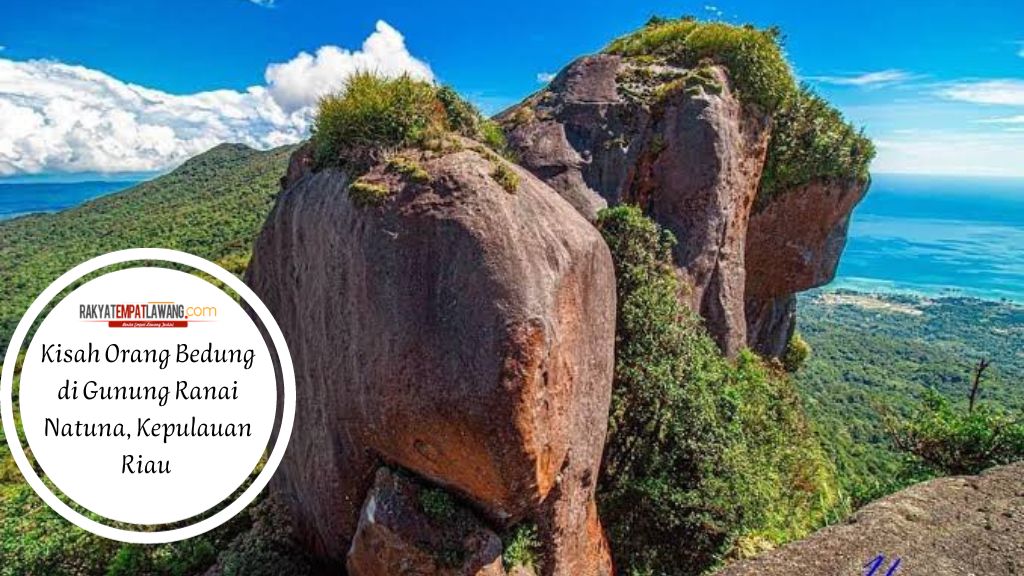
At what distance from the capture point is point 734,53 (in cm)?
1884

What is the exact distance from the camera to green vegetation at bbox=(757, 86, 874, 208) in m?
21.3

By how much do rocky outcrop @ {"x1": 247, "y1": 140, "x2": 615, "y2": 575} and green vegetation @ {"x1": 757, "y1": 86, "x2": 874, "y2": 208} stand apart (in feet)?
44.1

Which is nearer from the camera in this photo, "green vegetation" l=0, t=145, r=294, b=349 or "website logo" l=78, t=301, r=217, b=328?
"website logo" l=78, t=301, r=217, b=328

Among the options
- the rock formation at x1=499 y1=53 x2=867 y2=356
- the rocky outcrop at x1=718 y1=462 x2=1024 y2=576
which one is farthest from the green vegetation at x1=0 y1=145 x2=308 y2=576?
the rock formation at x1=499 y1=53 x2=867 y2=356

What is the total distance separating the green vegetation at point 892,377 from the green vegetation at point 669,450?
338 centimetres

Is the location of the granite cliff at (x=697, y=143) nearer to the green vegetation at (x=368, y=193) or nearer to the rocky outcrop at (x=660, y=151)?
the rocky outcrop at (x=660, y=151)

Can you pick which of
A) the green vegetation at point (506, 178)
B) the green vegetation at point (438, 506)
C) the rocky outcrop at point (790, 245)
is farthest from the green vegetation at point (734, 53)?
the green vegetation at point (438, 506)

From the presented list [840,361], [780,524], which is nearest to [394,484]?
[780,524]

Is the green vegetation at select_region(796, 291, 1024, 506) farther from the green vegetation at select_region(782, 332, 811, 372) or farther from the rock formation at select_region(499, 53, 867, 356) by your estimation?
the rock formation at select_region(499, 53, 867, 356)

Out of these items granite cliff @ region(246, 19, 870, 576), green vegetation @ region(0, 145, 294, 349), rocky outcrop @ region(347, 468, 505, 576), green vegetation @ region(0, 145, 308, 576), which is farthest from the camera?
green vegetation @ region(0, 145, 294, 349)

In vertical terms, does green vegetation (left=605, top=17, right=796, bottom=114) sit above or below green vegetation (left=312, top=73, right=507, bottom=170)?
above

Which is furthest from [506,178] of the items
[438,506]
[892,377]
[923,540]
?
[892,377]

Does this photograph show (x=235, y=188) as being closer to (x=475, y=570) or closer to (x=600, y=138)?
(x=600, y=138)

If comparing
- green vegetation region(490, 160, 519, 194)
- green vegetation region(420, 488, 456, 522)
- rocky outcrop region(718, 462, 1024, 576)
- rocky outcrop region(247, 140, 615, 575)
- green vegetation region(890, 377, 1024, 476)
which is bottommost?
green vegetation region(890, 377, 1024, 476)
